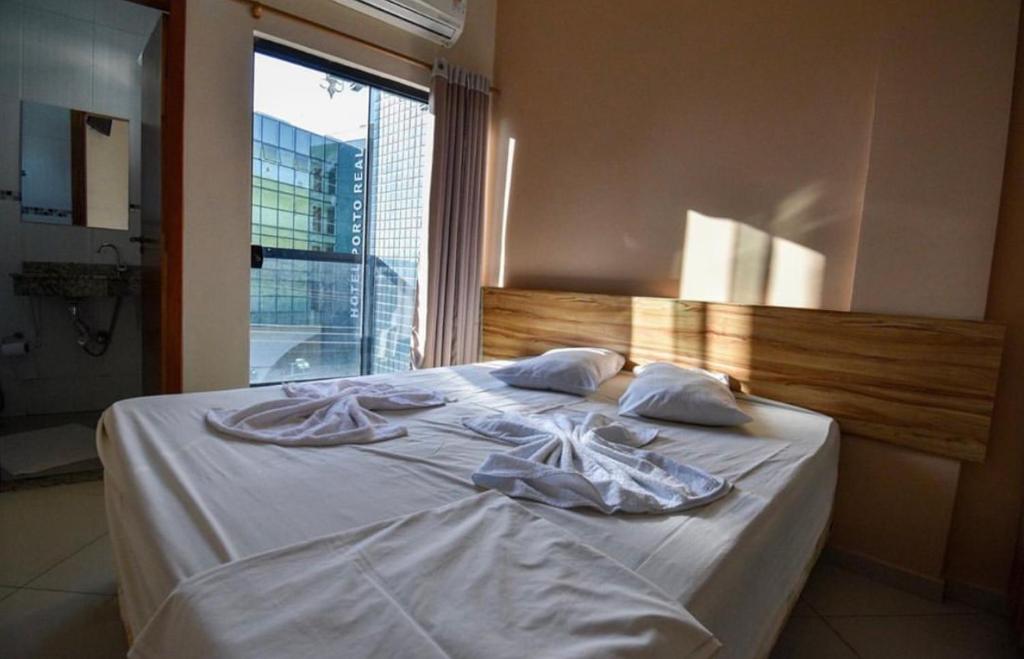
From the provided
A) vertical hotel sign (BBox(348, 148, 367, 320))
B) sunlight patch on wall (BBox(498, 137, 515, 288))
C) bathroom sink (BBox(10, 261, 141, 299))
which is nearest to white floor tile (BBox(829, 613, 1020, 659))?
sunlight patch on wall (BBox(498, 137, 515, 288))

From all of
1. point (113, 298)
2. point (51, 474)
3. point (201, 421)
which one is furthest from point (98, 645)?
point (113, 298)

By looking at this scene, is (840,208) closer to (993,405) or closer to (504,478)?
(993,405)

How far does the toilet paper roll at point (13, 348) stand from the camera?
300 centimetres

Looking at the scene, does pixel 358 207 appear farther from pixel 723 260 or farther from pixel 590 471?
pixel 590 471

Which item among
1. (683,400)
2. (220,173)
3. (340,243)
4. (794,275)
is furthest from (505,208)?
(683,400)

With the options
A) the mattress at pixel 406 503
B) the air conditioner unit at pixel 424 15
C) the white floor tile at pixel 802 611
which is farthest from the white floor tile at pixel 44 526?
the air conditioner unit at pixel 424 15

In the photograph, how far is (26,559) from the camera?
1.78 metres

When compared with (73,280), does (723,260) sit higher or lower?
higher

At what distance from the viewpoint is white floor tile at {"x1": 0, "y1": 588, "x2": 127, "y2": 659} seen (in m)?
1.38

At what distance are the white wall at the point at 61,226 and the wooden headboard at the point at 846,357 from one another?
329cm

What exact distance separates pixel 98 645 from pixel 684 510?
161cm

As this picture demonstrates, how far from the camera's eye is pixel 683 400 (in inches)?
72.6

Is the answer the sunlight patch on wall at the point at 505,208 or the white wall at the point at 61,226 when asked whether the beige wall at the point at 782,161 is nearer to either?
the sunlight patch on wall at the point at 505,208

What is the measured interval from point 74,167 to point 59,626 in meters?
3.00
